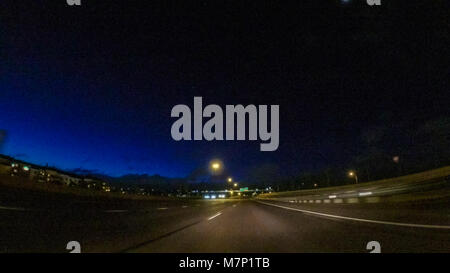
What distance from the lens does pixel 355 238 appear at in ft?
27.0

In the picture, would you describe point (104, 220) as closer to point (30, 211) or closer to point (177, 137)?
point (30, 211)

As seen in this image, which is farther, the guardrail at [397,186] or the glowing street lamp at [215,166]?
the guardrail at [397,186]

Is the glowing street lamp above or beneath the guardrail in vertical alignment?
above

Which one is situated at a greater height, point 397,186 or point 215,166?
point 215,166

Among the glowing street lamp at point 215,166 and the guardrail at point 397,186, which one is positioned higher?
the glowing street lamp at point 215,166

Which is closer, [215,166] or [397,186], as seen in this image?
[215,166]

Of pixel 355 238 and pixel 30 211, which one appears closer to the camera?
pixel 355 238

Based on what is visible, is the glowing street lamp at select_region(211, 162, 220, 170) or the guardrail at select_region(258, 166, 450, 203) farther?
the guardrail at select_region(258, 166, 450, 203)
